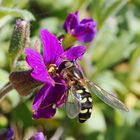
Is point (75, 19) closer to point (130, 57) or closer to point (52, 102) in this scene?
point (52, 102)

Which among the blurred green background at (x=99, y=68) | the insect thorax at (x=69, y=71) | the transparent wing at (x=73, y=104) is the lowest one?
the blurred green background at (x=99, y=68)

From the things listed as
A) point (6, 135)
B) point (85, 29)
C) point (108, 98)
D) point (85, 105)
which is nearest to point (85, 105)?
point (85, 105)

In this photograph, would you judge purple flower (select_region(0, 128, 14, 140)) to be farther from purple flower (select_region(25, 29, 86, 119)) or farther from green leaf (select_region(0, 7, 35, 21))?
green leaf (select_region(0, 7, 35, 21))

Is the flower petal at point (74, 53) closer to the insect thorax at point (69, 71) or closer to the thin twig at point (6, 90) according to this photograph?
the insect thorax at point (69, 71)

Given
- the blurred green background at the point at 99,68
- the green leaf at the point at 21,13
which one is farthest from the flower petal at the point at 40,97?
the blurred green background at the point at 99,68

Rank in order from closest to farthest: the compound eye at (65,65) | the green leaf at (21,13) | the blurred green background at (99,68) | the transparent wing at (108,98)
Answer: the transparent wing at (108,98)
the compound eye at (65,65)
the green leaf at (21,13)
the blurred green background at (99,68)

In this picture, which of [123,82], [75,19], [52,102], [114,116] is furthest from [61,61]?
[123,82]

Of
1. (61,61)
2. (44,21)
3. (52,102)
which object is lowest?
(44,21)
